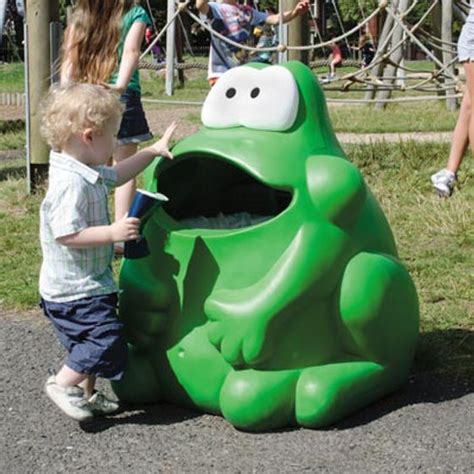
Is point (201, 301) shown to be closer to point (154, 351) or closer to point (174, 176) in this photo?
point (154, 351)

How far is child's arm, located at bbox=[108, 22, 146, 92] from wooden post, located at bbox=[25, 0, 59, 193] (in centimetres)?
231

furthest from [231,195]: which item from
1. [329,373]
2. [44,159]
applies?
[44,159]

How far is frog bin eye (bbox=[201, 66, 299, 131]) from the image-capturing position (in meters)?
3.02

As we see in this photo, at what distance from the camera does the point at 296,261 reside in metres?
2.84

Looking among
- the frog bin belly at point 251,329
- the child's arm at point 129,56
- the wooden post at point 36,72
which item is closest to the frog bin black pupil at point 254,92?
the frog bin belly at point 251,329

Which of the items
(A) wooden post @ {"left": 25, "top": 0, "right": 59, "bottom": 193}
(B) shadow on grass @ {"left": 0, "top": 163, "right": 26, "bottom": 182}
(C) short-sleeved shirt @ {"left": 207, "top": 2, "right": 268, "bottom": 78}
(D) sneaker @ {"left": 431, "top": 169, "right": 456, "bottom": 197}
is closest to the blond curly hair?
(D) sneaker @ {"left": 431, "top": 169, "right": 456, "bottom": 197}

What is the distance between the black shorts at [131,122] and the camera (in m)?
4.84

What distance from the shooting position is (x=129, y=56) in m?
4.50

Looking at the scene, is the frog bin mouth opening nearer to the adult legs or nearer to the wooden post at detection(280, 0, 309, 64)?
the adult legs

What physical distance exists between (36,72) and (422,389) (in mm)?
4315

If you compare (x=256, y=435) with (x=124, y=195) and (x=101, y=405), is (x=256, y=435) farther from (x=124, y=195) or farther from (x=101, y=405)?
(x=124, y=195)

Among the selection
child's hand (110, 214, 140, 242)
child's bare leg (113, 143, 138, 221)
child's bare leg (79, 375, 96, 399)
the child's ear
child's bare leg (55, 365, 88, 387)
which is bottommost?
child's bare leg (79, 375, 96, 399)

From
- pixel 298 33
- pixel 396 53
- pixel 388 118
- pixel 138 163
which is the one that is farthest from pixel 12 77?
pixel 138 163

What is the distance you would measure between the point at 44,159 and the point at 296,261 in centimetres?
424
